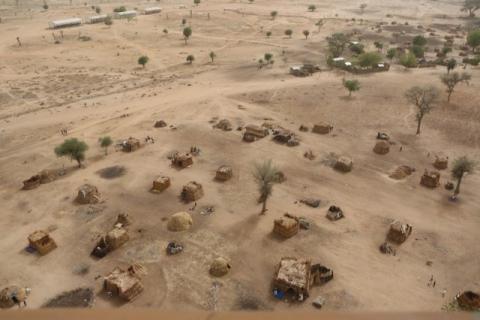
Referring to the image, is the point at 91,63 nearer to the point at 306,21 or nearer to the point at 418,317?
the point at 306,21

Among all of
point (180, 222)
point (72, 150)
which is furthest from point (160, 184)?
point (72, 150)

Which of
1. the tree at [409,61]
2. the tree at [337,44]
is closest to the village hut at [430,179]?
the tree at [409,61]

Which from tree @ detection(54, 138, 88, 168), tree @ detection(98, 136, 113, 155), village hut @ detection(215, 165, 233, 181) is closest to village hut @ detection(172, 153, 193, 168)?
village hut @ detection(215, 165, 233, 181)

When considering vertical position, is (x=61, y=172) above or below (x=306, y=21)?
below

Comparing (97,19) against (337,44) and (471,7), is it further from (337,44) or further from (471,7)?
(471,7)

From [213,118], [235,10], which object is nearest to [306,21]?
[235,10]

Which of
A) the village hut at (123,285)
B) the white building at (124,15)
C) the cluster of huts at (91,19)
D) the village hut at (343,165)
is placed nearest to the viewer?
the village hut at (123,285)

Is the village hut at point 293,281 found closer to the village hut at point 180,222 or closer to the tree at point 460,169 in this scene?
the village hut at point 180,222
